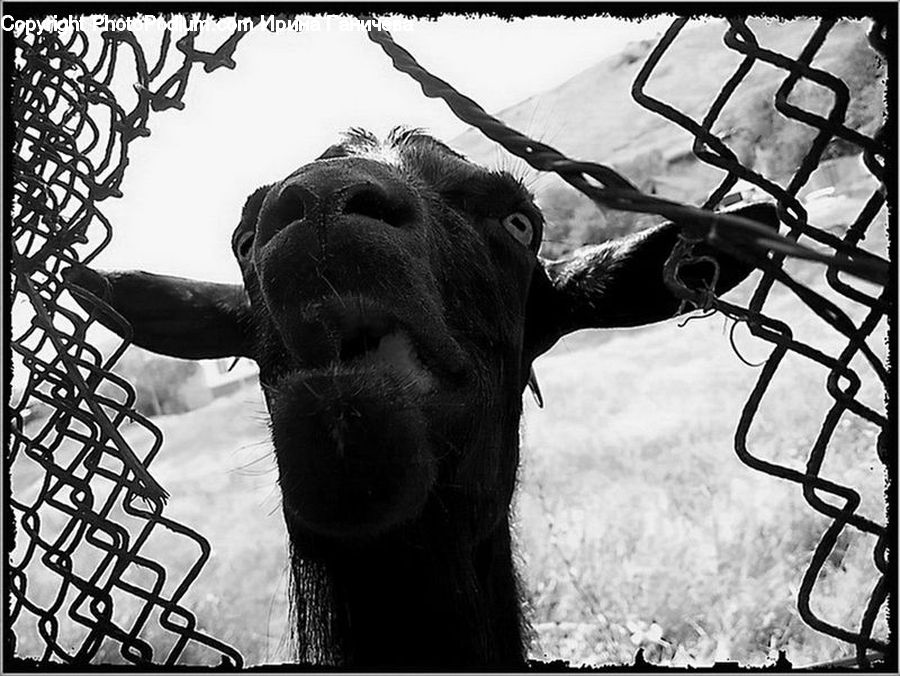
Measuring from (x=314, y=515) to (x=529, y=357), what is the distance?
3.05 ft

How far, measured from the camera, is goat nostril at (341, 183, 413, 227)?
1.37 meters

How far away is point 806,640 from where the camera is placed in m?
5.33

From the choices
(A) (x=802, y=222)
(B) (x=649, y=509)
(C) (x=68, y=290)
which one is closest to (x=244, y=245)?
(C) (x=68, y=290)

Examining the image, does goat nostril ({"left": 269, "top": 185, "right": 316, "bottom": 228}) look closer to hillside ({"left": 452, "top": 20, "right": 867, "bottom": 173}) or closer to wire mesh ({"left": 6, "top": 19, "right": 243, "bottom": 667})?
wire mesh ({"left": 6, "top": 19, "right": 243, "bottom": 667})

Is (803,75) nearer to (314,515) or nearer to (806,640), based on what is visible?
(314,515)

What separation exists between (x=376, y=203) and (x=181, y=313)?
2.94ft

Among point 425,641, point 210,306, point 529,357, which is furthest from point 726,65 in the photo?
point 425,641

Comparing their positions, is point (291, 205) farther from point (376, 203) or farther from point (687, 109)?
point (687, 109)

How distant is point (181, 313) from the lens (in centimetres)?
213

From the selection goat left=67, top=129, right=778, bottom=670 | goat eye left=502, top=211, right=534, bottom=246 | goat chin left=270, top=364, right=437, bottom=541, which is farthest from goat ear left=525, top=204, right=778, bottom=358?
goat chin left=270, top=364, right=437, bottom=541

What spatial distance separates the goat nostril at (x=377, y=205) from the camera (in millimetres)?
1365

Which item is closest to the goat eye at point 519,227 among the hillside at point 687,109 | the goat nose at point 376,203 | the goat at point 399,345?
the goat at point 399,345

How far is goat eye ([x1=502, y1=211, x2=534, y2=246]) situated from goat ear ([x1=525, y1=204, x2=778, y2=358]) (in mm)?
160

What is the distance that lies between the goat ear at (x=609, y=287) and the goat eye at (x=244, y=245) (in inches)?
26.4
